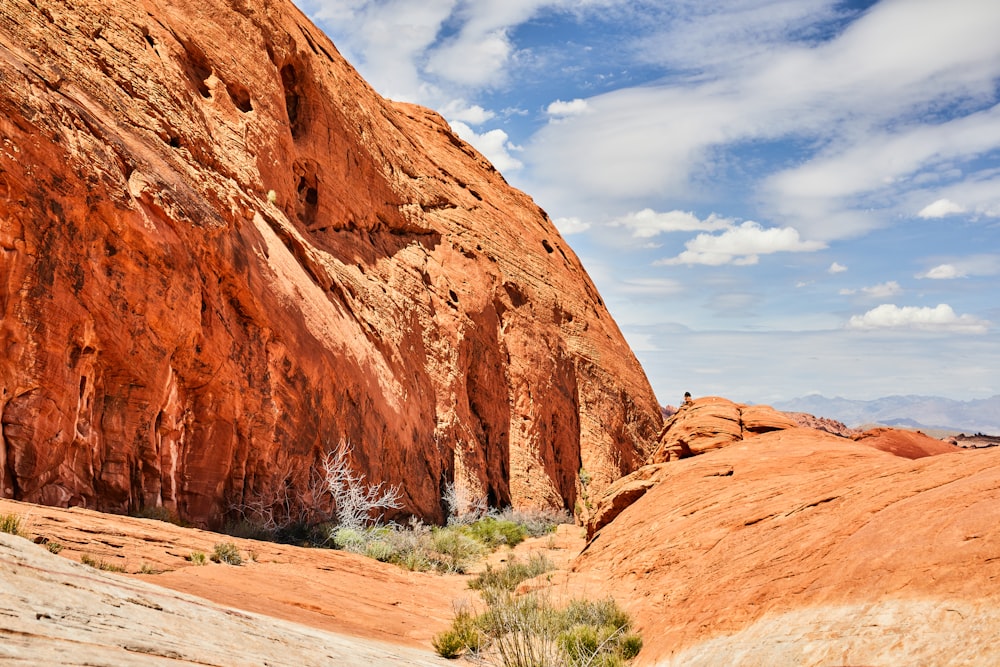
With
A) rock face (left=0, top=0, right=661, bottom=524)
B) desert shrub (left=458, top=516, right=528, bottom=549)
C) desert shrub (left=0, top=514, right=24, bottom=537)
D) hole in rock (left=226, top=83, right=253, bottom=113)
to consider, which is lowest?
desert shrub (left=458, top=516, right=528, bottom=549)

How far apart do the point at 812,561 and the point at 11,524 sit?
22.4ft

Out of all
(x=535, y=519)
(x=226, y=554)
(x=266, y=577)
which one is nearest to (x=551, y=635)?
(x=266, y=577)

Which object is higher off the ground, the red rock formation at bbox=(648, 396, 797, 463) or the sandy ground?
the red rock formation at bbox=(648, 396, 797, 463)

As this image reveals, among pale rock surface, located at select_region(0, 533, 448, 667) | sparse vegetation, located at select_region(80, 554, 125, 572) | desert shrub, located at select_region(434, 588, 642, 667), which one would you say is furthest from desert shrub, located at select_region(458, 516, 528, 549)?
pale rock surface, located at select_region(0, 533, 448, 667)

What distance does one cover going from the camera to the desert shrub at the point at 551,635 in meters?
7.65

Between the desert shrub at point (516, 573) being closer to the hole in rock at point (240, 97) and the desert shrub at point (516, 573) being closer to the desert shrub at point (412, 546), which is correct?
the desert shrub at point (412, 546)

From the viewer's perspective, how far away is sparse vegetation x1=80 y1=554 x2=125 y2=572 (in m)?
7.21

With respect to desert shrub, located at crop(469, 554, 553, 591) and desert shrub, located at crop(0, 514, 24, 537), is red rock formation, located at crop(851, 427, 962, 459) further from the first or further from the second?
desert shrub, located at crop(0, 514, 24, 537)

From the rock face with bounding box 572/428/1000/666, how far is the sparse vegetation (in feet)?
16.0

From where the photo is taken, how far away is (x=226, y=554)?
32.6 ft

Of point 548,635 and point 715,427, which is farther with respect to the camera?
point 715,427

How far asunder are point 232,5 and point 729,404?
13.9 m

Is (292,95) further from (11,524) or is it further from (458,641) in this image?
(458,641)

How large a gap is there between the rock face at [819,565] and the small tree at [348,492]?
216 inches
